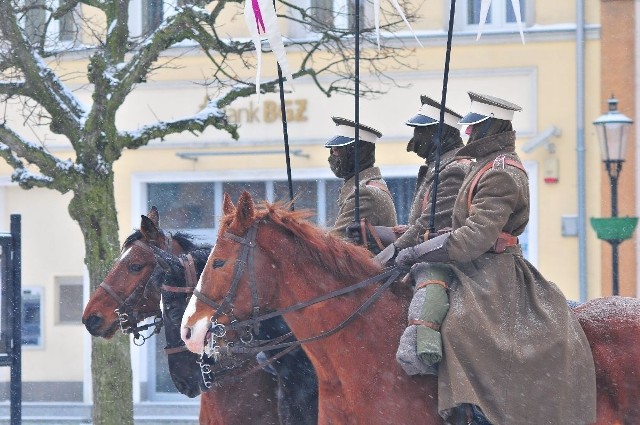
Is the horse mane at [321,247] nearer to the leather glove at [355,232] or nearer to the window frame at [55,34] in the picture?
the leather glove at [355,232]

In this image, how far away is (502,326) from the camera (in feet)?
19.2

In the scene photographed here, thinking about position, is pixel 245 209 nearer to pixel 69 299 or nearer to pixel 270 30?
pixel 270 30

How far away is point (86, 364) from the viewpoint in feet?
56.9

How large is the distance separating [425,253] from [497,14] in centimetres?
1128

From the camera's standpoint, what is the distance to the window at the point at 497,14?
16625 mm

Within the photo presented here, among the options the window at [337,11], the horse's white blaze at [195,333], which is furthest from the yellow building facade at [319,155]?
the horse's white blaze at [195,333]

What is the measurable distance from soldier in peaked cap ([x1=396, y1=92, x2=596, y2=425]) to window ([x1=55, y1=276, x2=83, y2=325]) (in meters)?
12.3

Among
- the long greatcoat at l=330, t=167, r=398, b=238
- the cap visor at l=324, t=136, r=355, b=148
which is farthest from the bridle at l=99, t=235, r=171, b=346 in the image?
the cap visor at l=324, t=136, r=355, b=148

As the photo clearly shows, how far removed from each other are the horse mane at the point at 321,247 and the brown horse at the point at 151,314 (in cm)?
163

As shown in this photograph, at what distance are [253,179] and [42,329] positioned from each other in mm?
4003

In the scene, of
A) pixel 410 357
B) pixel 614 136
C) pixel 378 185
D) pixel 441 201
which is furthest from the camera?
pixel 614 136

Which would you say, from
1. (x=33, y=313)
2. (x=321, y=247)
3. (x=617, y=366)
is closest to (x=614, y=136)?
(x=617, y=366)

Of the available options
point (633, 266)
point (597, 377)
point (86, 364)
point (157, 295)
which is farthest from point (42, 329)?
point (597, 377)

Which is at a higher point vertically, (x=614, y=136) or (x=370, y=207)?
(x=614, y=136)
